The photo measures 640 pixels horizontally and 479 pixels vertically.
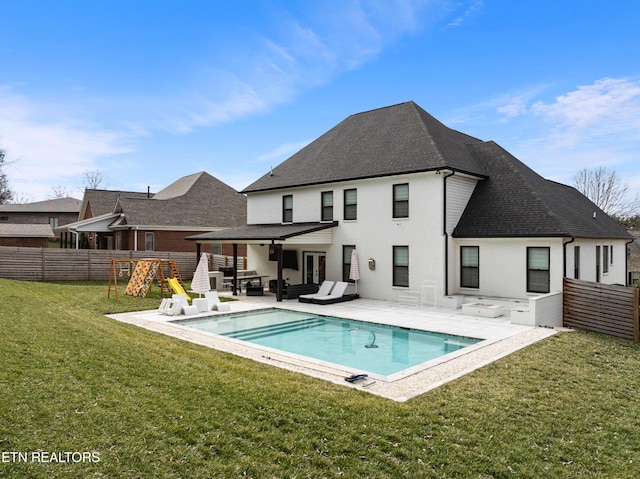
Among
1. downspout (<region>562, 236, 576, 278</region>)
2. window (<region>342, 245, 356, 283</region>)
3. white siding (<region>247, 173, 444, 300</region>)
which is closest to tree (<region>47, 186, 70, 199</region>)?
white siding (<region>247, 173, 444, 300</region>)

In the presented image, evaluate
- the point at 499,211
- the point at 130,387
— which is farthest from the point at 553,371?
the point at 499,211

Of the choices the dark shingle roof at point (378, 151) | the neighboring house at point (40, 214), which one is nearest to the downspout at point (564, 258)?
the dark shingle roof at point (378, 151)

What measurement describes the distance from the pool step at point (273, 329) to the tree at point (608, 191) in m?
46.7

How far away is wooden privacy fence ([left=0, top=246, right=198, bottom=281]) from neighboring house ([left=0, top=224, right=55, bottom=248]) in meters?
9.69

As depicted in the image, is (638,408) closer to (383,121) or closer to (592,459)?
(592,459)

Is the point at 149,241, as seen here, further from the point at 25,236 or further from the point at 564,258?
the point at 564,258

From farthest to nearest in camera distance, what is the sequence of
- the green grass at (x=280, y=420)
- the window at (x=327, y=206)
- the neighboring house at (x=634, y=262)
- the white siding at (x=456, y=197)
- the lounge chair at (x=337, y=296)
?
the neighboring house at (x=634, y=262) < the window at (x=327, y=206) < the lounge chair at (x=337, y=296) < the white siding at (x=456, y=197) < the green grass at (x=280, y=420)

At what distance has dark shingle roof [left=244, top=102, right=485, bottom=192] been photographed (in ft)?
59.7

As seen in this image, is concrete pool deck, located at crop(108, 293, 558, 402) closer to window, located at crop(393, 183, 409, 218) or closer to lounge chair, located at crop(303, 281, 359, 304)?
lounge chair, located at crop(303, 281, 359, 304)

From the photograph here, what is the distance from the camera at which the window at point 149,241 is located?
29.5 m

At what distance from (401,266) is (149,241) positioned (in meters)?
18.8

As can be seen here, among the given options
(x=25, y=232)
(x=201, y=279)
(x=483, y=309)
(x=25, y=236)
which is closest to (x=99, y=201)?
(x=25, y=232)

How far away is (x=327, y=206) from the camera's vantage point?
21.0 metres

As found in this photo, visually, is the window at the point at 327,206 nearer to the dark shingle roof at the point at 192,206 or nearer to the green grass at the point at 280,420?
the green grass at the point at 280,420
